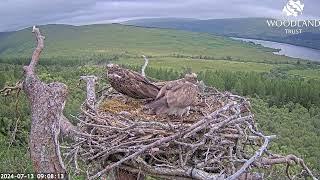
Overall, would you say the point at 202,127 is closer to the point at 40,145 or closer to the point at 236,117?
the point at 236,117

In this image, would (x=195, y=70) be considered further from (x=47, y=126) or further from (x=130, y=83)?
(x=47, y=126)

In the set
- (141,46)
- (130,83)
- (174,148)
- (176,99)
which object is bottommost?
(141,46)

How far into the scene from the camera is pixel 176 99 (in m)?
5.50

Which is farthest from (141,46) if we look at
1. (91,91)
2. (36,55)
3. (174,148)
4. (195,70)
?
(174,148)

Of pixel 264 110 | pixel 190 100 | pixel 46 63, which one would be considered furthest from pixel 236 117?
pixel 46 63

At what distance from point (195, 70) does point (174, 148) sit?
9111 cm

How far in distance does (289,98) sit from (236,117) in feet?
210

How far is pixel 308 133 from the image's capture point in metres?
49.7

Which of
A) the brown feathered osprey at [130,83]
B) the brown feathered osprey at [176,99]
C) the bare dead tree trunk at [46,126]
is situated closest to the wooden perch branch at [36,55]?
the bare dead tree trunk at [46,126]

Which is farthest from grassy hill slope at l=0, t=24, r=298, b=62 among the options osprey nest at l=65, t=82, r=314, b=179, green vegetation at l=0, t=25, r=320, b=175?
osprey nest at l=65, t=82, r=314, b=179

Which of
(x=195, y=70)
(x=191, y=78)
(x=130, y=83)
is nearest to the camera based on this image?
(x=130, y=83)

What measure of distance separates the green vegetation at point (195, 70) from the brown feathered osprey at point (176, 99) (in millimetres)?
941

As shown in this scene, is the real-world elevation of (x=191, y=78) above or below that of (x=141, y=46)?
above

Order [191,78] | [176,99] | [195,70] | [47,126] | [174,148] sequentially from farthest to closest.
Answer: [195,70], [191,78], [176,99], [174,148], [47,126]
